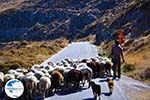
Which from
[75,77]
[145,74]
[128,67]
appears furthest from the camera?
[128,67]

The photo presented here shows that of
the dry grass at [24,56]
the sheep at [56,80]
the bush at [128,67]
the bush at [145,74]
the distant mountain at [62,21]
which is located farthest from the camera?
the distant mountain at [62,21]

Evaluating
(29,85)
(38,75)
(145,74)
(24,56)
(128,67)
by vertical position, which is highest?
(24,56)

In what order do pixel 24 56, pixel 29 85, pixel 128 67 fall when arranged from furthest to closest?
pixel 24 56 → pixel 128 67 → pixel 29 85

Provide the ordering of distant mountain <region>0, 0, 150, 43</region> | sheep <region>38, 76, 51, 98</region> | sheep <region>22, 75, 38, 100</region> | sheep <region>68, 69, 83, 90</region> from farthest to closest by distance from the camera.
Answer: distant mountain <region>0, 0, 150, 43</region>
sheep <region>68, 69, 83, 90</region>
sheep <region>38, 76, 51, 98</region>
sheep <region>22, 75, 38, 100</region>

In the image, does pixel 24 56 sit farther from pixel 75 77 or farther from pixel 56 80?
pixel 56 80

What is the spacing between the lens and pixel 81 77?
27156mm

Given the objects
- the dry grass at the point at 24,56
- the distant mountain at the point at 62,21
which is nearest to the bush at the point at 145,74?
the dry grass at the point at 24,56

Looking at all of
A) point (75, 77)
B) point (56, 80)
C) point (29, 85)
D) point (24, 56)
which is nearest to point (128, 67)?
point (75, 77)

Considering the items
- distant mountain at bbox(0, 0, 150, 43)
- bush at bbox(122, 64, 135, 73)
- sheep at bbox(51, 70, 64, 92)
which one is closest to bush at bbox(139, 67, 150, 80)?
bush at bbox(122, 64, 135, 73)

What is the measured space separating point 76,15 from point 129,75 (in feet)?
479

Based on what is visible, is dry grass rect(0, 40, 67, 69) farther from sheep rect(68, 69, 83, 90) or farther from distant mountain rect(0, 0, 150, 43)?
distant mountain rect(0, 0, 150, 43)

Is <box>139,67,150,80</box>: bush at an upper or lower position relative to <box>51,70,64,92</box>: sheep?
Answer: upper

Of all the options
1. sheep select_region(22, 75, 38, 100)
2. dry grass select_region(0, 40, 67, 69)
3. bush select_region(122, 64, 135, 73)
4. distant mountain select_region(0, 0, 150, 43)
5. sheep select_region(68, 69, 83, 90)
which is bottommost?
sheep select_region(22, 75, 38, 100)

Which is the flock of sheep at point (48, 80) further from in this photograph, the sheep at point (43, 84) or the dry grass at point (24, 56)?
the dry grass at point (24, 56)
